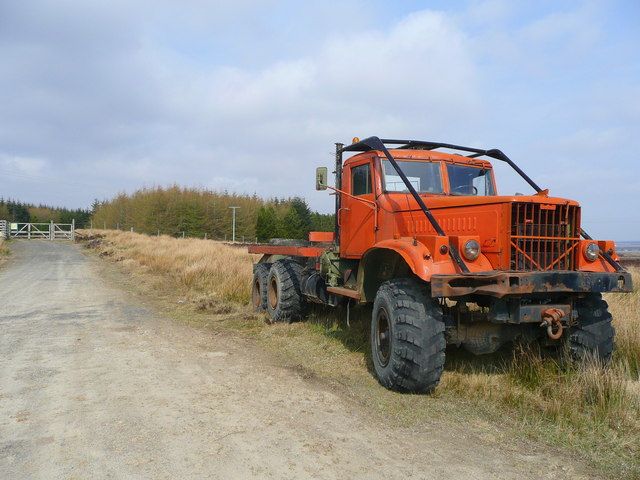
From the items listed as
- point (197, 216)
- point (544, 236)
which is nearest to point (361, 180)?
point (544, 236)

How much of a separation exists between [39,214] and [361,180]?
89.0m

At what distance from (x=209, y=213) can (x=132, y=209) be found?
26.6ft

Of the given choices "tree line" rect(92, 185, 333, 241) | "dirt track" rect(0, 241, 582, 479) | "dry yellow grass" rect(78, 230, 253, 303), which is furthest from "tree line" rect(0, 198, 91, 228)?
"dirt track" rect(0, 241, 582, 479)

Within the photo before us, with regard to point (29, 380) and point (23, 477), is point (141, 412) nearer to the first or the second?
point (23, 477)

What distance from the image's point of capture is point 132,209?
54.7 metres

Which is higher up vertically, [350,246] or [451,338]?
[350,246]

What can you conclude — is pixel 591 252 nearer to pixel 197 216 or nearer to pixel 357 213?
pixel 357 213

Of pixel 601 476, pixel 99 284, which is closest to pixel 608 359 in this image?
pixel 601 476

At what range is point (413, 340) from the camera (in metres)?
4.56

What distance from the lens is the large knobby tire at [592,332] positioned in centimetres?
495

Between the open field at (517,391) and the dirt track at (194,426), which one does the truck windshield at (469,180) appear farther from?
the dirt track at (194,426)

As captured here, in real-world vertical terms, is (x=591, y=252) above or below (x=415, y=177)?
below

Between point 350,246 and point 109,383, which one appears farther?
point 350,246

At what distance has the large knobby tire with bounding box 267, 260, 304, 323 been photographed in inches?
329
